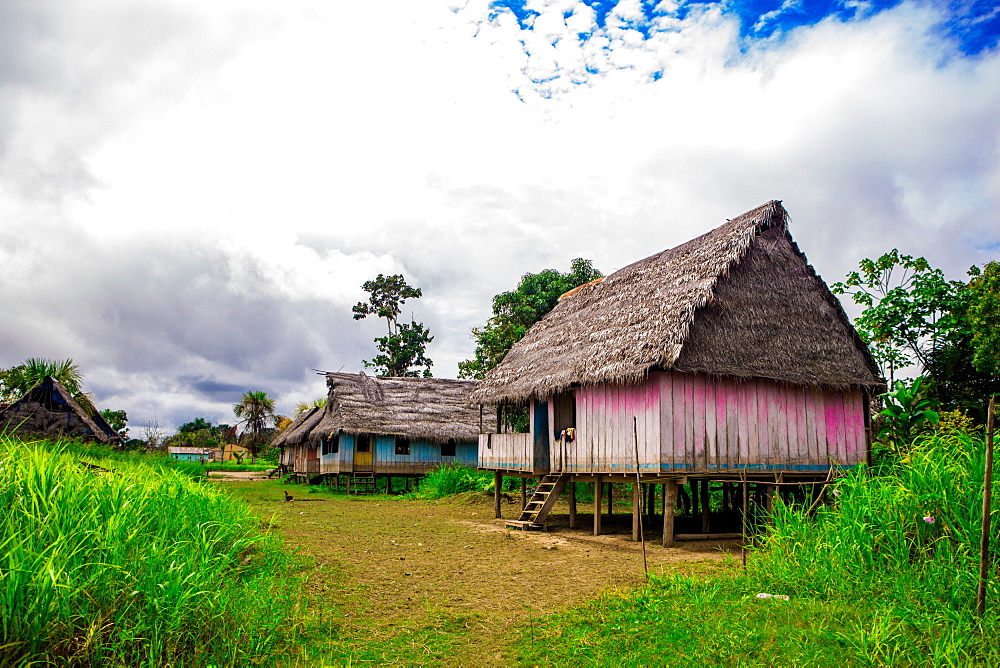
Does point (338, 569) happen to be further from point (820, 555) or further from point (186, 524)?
point (820, 555)

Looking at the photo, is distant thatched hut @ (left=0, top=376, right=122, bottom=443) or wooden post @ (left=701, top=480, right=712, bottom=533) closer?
wooden post @ (left=701, top=480, right=712, bottom=533)

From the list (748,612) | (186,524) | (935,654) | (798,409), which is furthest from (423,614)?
(798,409)

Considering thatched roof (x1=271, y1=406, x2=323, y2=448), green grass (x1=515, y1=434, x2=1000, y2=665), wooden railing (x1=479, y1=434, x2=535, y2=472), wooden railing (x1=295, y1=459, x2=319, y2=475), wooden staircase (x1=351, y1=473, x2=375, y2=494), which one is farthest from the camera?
thatched roof (x1=271, y1=406, x2=323, y2=448)

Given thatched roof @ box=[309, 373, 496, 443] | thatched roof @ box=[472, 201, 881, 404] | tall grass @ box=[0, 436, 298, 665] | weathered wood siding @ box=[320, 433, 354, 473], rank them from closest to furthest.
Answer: tall grass @ box=[0, 436, 298, 665] < thatched roof @ box=[472, 201, 881, 404] < thatched roof @ box=[309, 373, 496, 443] < weathered wood siding @ box=[320, 433, 354, 473]

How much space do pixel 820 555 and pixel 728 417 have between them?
5.34 meters

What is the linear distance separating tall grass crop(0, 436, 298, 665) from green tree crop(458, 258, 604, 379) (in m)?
20.4

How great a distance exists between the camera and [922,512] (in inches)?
228

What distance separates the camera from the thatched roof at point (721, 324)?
11289 millimetres

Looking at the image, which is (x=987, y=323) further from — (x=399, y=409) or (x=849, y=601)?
(x=399, y=409)

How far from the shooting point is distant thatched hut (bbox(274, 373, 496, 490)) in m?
26.0

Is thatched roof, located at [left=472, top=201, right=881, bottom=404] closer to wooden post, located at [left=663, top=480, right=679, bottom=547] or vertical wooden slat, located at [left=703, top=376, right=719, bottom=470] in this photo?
vertical wooden slat, located at [left=703, top=376, right=719, bottom=470]

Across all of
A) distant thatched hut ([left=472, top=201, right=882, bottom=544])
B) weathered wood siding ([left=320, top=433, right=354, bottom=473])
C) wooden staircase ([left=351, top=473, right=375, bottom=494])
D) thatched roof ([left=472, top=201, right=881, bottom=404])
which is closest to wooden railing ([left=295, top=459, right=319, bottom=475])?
wooden staircase ([left=351, top=473, right=375, bottom=494])

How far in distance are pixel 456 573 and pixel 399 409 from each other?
61.2ft

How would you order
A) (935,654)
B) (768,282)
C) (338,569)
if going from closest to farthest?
1. (935,654)
2. (338,569)
3. (768,282)
